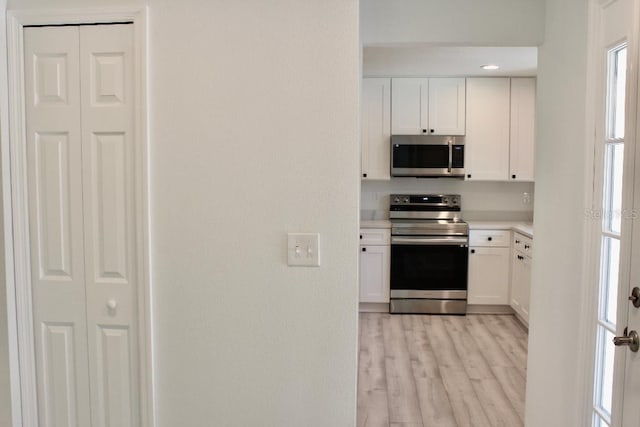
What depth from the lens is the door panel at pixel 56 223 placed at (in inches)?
80.3

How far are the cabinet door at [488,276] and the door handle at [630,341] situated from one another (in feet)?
11.6

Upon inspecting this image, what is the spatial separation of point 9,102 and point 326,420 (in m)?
1.69

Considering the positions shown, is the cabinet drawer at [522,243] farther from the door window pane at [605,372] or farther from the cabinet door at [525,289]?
the door window pane at [605,372]

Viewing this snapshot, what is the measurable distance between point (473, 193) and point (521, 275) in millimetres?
1186

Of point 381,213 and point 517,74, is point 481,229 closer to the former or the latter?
point 381,213

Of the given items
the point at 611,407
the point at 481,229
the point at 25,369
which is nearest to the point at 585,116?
the point at 611,407

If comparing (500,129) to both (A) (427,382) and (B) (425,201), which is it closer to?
(B) (425,201)

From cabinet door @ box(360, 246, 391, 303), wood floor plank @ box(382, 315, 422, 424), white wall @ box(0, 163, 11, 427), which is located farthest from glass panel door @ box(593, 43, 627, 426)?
cabinet door @ box(360, 246, 391, 303)

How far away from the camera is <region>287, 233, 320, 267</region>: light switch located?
1988 mm

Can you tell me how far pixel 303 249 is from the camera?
6.54ft

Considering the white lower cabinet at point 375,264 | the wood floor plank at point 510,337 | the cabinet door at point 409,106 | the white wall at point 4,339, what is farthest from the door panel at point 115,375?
the cabinet door at point 409,106

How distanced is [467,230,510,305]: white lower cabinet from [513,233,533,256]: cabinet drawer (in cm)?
13

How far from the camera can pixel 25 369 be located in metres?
2.13

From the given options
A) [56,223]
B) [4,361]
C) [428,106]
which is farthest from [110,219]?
[428,106]
